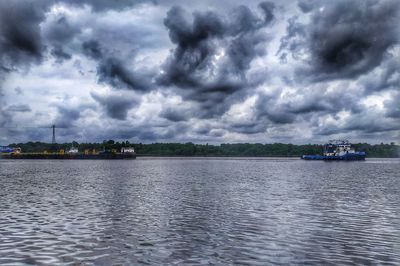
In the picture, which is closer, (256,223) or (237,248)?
(237,248)

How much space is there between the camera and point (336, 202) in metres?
41.9

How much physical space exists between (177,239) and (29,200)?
25.7 metres

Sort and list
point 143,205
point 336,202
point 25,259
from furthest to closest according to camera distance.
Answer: point 336,202 < point 143,205 < point 25,259

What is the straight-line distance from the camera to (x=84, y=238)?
23.1 m

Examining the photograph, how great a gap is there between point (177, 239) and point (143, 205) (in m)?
16.3

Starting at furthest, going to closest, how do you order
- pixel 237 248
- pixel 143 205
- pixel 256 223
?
1. pixel 143 205
2. pixel 256 223
3. pixel 237 248

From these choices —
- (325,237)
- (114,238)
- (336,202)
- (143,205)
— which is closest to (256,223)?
(325,237)

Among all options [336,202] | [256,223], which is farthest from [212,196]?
[256,223]

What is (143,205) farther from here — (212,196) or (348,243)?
(348,243)

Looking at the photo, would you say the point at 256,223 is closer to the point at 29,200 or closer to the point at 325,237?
the point at 325,237

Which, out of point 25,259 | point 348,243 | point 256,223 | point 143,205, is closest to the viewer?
point 25,259

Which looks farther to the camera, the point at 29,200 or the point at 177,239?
the point at 29,200

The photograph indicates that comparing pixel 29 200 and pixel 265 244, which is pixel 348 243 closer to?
pixel 265 244

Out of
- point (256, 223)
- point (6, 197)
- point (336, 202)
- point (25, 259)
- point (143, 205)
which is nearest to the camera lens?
point (25, 259)
